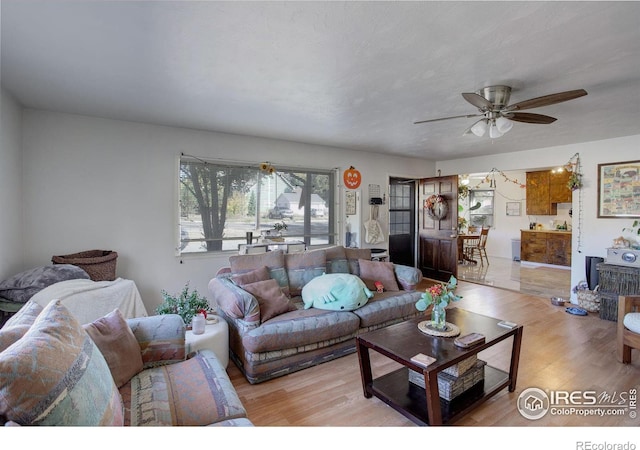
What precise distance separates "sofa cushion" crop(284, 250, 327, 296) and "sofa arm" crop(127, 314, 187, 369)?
145 centimetres

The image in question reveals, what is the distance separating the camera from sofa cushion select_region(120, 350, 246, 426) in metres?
1.39

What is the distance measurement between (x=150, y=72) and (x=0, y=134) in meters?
1.42

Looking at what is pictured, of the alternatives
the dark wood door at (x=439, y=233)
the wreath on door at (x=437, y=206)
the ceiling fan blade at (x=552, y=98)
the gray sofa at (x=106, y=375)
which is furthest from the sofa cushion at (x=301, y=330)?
the wreath on door at (x=437, y=206)

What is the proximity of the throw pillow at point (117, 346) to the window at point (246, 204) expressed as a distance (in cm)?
232

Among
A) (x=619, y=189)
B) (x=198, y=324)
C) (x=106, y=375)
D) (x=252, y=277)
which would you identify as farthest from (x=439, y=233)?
(x=106, y=375)

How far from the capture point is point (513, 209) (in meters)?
8.50

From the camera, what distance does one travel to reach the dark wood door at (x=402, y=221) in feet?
20.7

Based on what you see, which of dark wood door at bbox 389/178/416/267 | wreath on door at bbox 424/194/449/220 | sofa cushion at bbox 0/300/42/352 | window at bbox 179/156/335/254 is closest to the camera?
sofa cushion at bbox 0/300/42/352

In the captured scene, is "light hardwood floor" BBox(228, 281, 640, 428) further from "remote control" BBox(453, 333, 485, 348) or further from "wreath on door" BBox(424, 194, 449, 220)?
"wreath on door" BBox(424, 194, 449, 220)

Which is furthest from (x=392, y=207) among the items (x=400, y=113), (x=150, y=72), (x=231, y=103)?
(x=150, y=72)

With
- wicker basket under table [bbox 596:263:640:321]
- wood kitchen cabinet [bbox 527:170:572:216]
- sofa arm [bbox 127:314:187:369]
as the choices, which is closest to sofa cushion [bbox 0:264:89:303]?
sofa arm [bbox 127:314:187:369]

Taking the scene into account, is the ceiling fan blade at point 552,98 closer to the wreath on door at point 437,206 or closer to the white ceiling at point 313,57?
the white ceiling at point 313,57

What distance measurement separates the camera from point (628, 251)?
3.85m

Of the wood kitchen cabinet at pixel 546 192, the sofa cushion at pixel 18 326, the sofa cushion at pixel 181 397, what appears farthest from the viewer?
the wood kitchen cabinet at pixel 546 192
